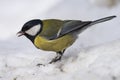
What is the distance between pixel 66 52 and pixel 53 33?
0.43 metres

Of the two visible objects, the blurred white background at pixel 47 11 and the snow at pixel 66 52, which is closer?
the snow at pixel 66 52

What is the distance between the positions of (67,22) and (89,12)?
2.21 m

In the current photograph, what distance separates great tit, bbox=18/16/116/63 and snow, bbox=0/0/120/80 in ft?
0.54

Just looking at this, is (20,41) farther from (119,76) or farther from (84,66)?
(119,76)

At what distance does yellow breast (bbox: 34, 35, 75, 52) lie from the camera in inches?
210

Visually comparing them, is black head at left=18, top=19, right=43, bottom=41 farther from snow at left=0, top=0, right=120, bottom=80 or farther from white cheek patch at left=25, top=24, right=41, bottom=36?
snow at left=0, top=0, right=120, bottom=80

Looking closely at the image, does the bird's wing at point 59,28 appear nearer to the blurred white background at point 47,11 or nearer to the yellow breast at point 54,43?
the yellow breast at point 54,43

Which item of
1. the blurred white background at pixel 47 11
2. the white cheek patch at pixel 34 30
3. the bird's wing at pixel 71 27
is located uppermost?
the white cheek patch at pixel 34 30

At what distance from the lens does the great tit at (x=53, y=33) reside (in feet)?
17.6

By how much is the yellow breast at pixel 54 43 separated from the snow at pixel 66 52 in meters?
0.14

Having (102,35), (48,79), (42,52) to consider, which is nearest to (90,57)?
(48,79)

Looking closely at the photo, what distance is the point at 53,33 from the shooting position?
541 centimetres

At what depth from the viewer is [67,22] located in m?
5.49

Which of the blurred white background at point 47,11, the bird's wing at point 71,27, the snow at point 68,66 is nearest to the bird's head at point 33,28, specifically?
the bird's wing at point 71,27
